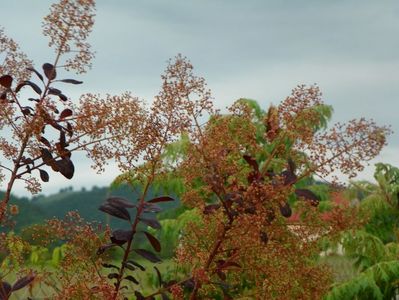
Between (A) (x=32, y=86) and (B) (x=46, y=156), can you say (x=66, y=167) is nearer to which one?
(B) (x=46, y=156)

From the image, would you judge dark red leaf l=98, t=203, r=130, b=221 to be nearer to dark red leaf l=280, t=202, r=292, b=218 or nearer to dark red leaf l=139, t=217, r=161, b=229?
dark red leaf l=139, t=217, r=161, b=229

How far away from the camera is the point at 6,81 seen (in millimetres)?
2631

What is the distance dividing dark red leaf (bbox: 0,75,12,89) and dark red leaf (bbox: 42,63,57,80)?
168 millimetres

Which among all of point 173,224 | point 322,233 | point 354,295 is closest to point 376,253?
point 354,295

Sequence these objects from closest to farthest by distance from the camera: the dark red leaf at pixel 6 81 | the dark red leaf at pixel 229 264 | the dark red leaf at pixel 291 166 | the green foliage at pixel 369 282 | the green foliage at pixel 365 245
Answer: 1. the dark red leaf at pixel 229 264
2. the dark red leaf at pixel 6 81
3. the dark red leaf at pixel 291 166
4. the green foliage at pixel 369 282
5. the green foliage at pixel 365 245

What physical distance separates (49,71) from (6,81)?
0.19m

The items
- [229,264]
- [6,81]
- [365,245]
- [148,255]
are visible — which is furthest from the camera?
[365,245]

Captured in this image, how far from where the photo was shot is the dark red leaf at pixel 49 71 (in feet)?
9.08

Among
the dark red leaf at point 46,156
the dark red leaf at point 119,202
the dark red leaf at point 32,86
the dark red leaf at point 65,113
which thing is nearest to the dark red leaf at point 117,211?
the dark red leaf at point 119,202

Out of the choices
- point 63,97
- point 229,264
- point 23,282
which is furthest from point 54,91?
point 229,264

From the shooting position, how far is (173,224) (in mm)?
8812

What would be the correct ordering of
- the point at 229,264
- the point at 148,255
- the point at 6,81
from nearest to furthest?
the point at 229,264 → the point at 6,81 → the point at 148,255

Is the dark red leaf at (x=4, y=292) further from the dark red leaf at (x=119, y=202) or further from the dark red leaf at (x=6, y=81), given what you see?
the dark red leaf at (x=6, y=81)

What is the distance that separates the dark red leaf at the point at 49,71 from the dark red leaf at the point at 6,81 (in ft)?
0.55
